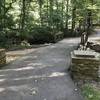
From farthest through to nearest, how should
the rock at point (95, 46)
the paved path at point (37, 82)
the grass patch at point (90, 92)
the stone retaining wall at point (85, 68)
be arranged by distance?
the rock at point (95, 46) < the stone retaining wall at point (85, 68) < the grass patch at point (90, 92) < the paved path at point (37, 82)

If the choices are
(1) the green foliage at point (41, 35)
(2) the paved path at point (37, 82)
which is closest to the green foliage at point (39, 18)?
(1) the green foliage at point (41, 35)

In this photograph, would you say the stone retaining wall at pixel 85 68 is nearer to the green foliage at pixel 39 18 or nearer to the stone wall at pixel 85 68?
the stone wall at pixel 85 68

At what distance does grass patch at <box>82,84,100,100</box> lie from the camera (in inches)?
270

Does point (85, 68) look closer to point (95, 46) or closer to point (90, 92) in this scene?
point (90, 92)

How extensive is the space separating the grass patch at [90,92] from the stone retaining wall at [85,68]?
0.53m

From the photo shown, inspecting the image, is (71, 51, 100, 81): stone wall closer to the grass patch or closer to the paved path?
the paved path

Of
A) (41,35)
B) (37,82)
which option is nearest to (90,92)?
(37,82)

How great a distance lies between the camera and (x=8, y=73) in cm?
902

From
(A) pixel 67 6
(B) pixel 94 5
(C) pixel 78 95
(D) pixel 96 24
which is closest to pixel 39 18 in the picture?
(A) pixel 67 6

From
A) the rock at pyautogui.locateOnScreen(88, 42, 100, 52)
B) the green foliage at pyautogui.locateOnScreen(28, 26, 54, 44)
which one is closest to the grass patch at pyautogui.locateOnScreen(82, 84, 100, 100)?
the rock at pyautogui.locateOnScreen(88, 42, 100, 52)

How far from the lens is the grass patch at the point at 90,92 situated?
6857 mm

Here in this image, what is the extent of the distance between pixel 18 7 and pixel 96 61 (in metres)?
16.0

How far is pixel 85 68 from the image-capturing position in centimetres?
815

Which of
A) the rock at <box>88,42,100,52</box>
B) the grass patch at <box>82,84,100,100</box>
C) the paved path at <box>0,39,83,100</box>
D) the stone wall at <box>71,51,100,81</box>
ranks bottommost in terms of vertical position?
the rock at <box>88,42,100,52</box>
